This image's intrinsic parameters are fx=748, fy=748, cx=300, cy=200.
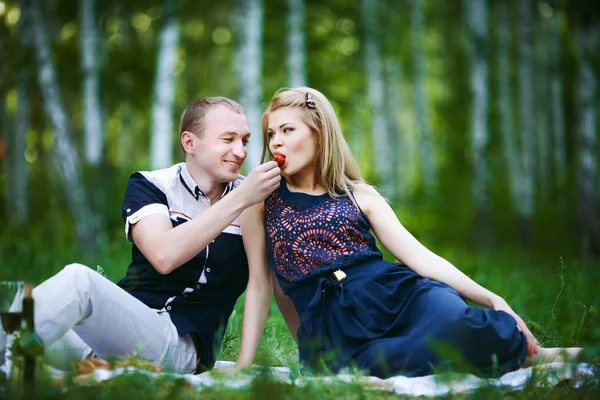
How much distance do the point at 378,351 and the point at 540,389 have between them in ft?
2.22

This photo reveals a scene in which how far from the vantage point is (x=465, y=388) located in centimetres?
284

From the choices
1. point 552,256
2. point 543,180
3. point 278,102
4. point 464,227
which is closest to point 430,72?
point 543,180

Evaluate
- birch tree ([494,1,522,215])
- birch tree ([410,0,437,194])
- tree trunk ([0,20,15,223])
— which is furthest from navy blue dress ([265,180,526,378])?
birch tree ([410,0,437,194])

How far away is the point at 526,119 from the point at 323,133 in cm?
1084

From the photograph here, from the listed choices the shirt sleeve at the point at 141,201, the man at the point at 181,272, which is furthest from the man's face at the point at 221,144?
the shirt sleeve at the point at 141,201

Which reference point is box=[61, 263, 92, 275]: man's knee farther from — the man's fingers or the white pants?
the man's fingers

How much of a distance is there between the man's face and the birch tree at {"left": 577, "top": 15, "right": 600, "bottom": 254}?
772 cm

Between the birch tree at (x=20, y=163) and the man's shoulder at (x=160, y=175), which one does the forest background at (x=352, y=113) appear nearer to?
the birch tree at (x=20, y=163)

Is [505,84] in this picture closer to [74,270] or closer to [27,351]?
[74,270]

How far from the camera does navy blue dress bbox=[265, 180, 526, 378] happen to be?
3.06 m

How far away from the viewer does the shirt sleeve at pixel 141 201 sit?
3.39 meters

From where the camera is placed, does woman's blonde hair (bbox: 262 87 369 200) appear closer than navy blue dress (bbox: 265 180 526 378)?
No

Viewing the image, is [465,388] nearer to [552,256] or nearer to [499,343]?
[499,343]

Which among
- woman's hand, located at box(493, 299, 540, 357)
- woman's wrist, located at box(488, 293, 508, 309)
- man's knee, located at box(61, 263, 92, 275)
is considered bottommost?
woman's hand, located at box(493, 299, 540, 357)
